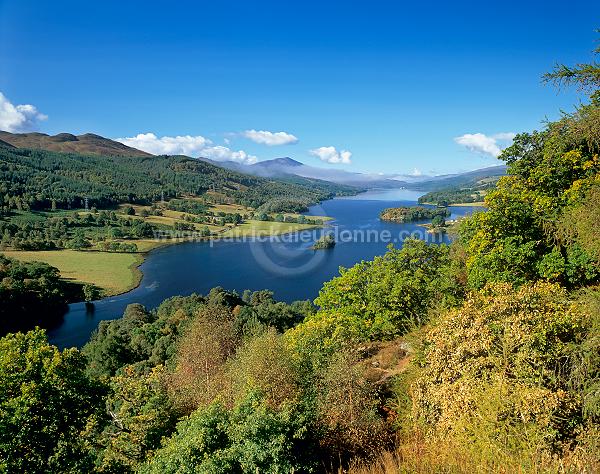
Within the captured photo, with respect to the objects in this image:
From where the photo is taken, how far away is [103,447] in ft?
41.1

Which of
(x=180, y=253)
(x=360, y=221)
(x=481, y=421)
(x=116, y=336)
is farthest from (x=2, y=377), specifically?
(x=360, y=221)

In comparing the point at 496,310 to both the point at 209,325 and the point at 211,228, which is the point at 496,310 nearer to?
the point at 209,325

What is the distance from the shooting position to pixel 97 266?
84938mm

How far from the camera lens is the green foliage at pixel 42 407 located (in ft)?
34.1

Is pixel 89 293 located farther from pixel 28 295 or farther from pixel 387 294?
pixel 387 294

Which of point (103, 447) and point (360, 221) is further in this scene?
point (360, 221)

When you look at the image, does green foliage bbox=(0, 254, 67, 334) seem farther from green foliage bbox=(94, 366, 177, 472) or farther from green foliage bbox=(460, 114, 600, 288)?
green foliage bbox=(460, 114, 600, 288)

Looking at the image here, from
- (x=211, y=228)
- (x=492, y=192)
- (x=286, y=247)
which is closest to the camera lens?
(x=492, y=192)

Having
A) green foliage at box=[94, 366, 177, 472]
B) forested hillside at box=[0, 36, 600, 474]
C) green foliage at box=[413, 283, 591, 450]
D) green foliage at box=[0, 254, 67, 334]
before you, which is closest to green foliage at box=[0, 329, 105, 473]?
forested hillside at box=[0, 36, 600, 474]

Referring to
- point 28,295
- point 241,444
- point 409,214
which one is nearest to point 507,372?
point 241,444

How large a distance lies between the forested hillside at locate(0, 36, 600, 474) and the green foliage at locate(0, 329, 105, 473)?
5cm

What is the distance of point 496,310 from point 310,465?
5622 millimetres

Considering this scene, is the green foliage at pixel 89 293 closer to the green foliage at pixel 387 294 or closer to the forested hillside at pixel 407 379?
the forested hillside at pixel 407 379

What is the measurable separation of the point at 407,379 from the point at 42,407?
10.4 metres
